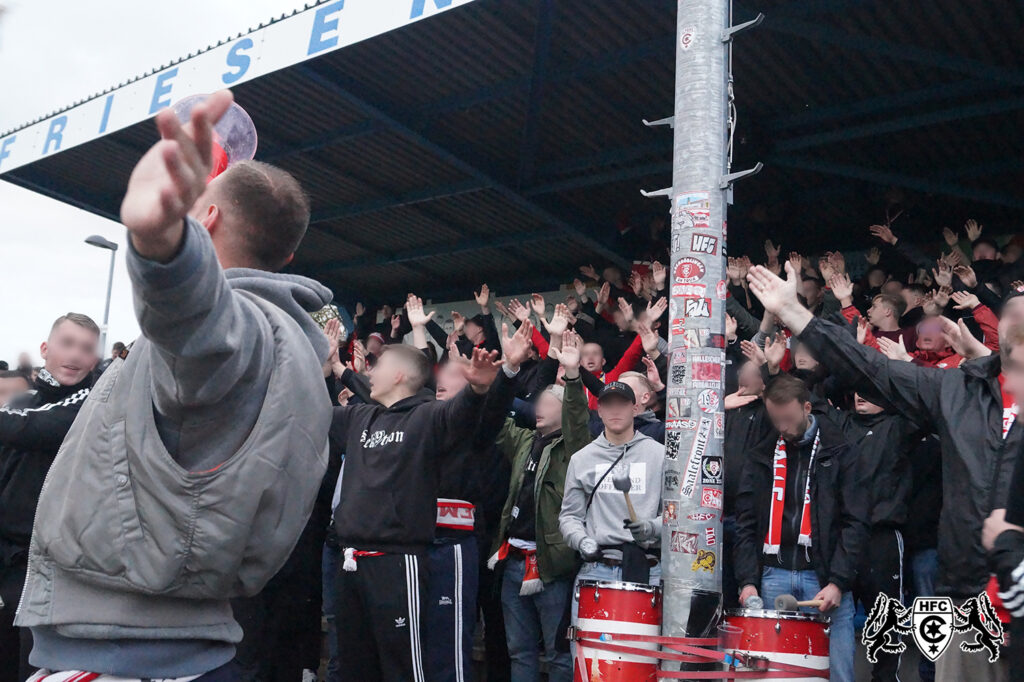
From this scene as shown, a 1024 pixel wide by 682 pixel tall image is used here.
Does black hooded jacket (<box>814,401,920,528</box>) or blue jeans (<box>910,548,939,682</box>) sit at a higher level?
black hooded jacket (<box>814,401,920,528</box>)

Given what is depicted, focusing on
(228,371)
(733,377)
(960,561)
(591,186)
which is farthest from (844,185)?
(228,371)

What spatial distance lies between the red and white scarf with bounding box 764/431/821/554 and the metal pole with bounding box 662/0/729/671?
4.45ft

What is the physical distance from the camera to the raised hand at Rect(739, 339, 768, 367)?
7.04 meters

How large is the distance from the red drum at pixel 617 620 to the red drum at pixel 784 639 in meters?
0.43

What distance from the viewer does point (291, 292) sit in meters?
2.13

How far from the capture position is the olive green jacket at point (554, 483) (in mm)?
6328

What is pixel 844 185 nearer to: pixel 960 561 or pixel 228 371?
pixel 960 561

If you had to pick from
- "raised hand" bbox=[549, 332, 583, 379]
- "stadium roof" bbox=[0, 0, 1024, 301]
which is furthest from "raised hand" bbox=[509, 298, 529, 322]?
"stadium roof" bbox=[0, 0, 1024, 301]

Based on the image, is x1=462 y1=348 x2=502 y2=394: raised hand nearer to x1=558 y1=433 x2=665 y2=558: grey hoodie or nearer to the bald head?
the bald head

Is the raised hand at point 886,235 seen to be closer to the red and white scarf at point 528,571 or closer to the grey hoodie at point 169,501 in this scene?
the red and white scarf at point 528,571

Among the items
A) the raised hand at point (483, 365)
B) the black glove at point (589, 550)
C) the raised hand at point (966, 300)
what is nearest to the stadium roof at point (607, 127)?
the raised hand at point (966, 300)

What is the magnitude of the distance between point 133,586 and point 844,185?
1179cm

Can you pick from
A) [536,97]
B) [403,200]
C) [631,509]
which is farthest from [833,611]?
[403,200]

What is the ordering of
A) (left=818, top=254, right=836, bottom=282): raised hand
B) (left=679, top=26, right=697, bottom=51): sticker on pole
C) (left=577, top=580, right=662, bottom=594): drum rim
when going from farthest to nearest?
(left=818, top=254, right=836, bottom=282): raised hand < (left=679, top=26, right=697, bottom=51): sticker on pole < (left=577, top=580, right=662, bottom=594): drum rim
